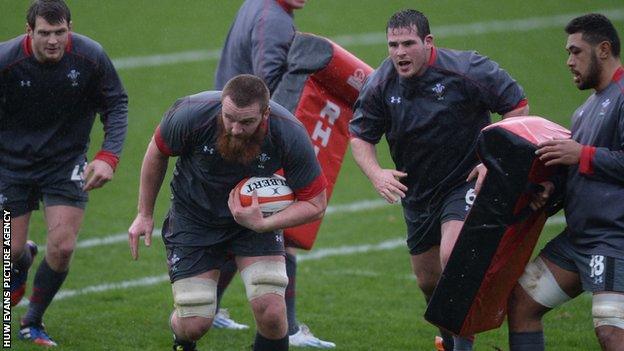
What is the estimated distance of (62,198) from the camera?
8.12 meters

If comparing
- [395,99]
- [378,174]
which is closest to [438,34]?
[395,99]

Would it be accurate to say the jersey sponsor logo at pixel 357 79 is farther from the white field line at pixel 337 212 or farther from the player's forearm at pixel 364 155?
the white field line at pixel 337 212

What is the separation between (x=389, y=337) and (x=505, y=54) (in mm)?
12128

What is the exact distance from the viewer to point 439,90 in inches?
287

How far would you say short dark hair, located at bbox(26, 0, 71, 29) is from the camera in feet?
25.1

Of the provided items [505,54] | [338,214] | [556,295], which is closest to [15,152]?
[556,295]

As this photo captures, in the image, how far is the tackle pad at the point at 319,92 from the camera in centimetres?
840

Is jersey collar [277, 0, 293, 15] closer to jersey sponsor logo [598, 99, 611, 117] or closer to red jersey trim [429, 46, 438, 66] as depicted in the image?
red jersey trim [429, 46, 438, 66]

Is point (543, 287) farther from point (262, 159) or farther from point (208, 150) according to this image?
point (208, 150)

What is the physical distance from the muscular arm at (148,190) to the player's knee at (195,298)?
0.34 m

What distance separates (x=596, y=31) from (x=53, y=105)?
3821mm

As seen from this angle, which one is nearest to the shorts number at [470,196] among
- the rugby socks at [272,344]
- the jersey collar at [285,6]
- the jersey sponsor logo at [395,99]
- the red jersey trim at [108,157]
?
the jersey sponsor logo at [395,99]

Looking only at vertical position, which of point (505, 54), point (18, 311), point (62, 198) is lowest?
point (505, 54)

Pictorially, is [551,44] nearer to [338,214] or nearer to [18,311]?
[338,214]
